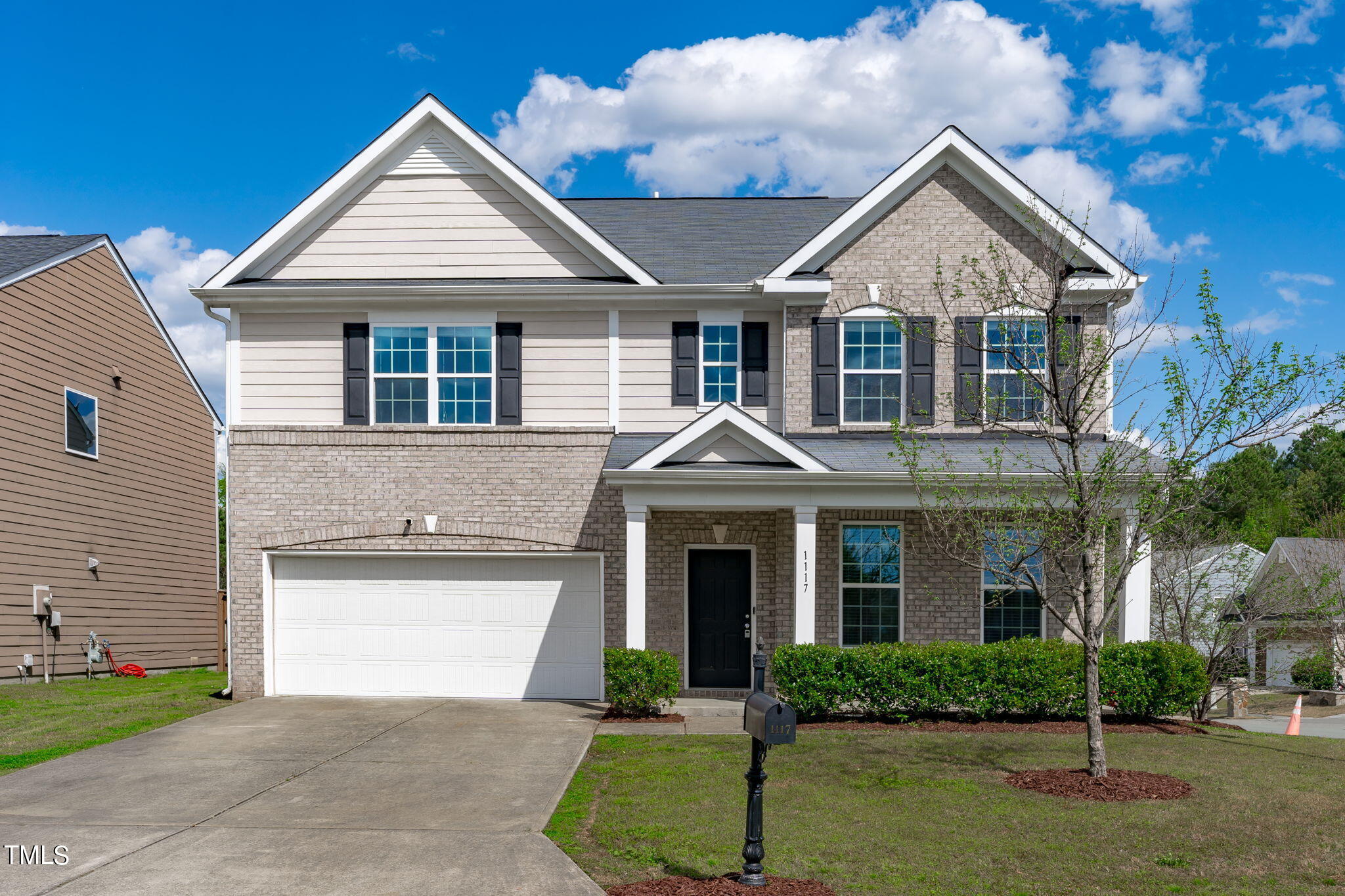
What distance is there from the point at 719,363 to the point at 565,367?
2317 millimetres

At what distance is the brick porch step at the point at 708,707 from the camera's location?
45.5 feet

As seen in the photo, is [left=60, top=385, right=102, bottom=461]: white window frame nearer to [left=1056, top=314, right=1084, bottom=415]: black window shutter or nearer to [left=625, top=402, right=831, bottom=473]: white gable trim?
[left=625, top=402, right=831, bottom=473]: white gable trim

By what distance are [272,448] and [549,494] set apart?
4.18m

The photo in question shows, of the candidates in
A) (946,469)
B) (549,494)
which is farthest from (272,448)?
(946,469)

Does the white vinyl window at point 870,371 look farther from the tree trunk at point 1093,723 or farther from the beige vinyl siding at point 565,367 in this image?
the tree trunk at point 1093,723

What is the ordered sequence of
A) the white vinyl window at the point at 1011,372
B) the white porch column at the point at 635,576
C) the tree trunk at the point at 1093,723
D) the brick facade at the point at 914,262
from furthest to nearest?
the brick facade at the point at 914,262
the white porch column at the point at 635,576
the white vinyl window at the point at 1011,372
the tree trunk at the point at 1093,723

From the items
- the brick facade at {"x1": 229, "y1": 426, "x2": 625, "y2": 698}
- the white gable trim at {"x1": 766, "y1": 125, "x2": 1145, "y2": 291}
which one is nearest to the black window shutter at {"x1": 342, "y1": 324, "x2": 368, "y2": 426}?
the brick facade at {"x1": 229, "y1": 426, "x2": 625, "y2": 698}

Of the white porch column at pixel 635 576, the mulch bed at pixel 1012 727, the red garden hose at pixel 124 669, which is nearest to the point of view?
the mulch bed at pixel 1012 727

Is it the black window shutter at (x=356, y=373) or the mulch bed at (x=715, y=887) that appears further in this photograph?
the black window shutter at (x=356, y=373)

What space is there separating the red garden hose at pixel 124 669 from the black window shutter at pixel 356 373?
7.87 metres

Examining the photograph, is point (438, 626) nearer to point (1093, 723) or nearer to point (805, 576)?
point (805, 576)

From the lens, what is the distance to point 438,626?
15422 millimetres

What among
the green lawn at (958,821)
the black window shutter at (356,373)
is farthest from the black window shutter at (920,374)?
the black window shutter at (356,373)

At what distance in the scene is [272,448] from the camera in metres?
15.4
